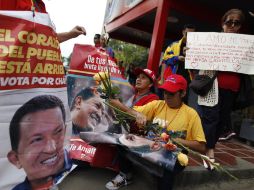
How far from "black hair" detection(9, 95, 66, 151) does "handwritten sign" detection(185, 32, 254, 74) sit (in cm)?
205

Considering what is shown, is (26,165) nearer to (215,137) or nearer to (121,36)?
(215,137)

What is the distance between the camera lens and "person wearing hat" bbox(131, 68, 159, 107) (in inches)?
117

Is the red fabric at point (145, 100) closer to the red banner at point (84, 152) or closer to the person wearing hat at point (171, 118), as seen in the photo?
the person wearing hat at point (171, 118)

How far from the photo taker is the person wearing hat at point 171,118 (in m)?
2.38

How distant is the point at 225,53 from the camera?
10.0 ft

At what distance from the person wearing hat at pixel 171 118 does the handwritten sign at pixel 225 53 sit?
0.64 metres

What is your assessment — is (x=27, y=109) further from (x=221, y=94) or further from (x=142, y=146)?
(x=221, y=94)

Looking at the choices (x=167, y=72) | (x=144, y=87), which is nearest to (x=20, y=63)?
(x=144, y=87)

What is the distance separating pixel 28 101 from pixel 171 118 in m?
1.48

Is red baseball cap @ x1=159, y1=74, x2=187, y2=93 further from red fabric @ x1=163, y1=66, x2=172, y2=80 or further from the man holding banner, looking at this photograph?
red fabric @ x1=163, y1=66, x2=172, y2=80

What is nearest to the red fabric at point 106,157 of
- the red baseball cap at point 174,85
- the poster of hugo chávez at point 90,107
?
the poster of hugo chávez at point 90,107

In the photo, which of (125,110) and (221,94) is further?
(221,94)

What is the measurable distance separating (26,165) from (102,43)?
2441 millimetres

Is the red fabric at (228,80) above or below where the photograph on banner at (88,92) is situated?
above
